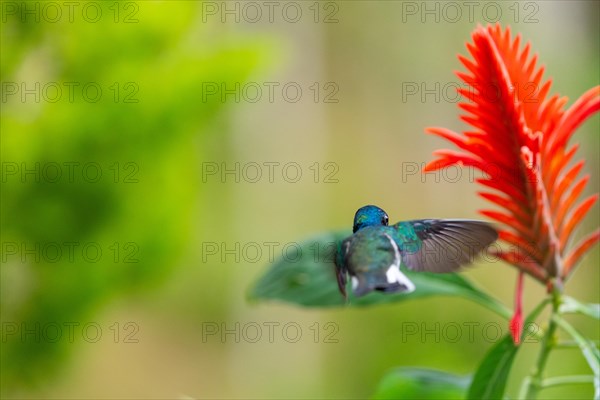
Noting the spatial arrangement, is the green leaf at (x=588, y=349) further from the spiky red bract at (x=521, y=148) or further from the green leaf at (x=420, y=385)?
the green leaf at (x=420, y=385)

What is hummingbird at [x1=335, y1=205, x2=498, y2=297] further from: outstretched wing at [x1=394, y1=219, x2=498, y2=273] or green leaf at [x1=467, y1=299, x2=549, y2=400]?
green leaf at [x1=467, y1=299, x2=549, y2=400]

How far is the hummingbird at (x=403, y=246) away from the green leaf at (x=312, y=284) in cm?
29

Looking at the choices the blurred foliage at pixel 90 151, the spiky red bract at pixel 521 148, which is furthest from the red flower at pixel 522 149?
the blurred foliage at pixel 90 151

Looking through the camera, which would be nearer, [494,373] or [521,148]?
[521,148]

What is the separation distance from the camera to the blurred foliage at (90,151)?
1.10 m

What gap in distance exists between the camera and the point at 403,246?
0.46 m

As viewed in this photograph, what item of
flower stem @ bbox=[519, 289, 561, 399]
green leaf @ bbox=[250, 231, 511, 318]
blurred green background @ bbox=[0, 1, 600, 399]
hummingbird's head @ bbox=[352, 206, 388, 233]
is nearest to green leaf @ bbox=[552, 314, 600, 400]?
flower stem @ bbox=[519, 289, 561, 399]

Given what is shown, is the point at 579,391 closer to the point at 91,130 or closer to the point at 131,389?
the point at 91,130

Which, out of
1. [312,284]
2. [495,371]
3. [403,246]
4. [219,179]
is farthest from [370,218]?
[219,179]

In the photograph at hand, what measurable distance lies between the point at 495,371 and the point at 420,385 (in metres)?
0.15

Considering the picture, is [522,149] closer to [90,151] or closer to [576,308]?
[576,308]

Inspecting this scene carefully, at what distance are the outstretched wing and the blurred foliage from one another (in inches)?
28.9

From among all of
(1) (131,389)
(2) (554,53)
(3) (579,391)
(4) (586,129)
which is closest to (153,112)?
(3) (579,391)

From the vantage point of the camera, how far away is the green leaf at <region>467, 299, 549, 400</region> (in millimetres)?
602
